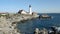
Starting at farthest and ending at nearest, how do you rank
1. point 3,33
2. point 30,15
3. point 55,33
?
1. point 30,15
2. point 55,33
3. point 3,33

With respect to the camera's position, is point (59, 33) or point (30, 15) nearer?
point (59, 33)

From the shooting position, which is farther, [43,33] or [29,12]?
[29,12]

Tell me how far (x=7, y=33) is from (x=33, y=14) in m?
77.5

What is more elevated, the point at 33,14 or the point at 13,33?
the point at 13,33

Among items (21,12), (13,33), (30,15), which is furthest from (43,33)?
(21,12)

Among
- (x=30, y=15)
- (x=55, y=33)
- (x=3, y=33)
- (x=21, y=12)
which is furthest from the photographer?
(x=21, y=12)

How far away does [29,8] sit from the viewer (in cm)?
10181

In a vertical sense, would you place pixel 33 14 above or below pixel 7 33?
below

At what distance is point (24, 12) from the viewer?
109250mm

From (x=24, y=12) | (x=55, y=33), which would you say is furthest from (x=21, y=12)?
(x=55, y=33)

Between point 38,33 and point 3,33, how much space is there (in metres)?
5.48

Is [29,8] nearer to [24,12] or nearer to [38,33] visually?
[24,12]

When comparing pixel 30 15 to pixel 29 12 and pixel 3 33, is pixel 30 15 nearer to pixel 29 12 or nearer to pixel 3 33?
pixel 29 12

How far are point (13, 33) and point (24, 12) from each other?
3267 inches
